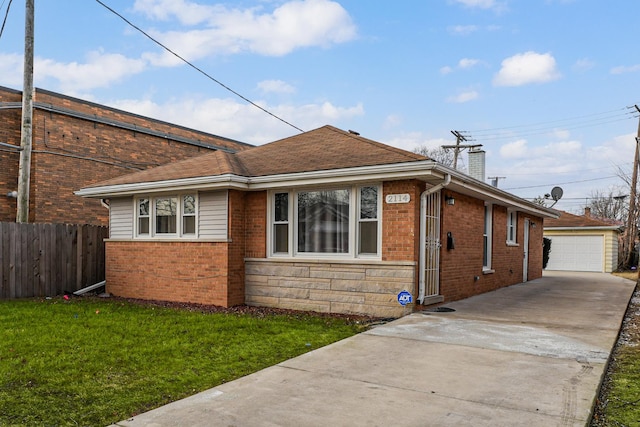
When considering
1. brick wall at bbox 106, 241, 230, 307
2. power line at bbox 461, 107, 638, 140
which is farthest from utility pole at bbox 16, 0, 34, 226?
power line at bbox 461, 107, 638, 140

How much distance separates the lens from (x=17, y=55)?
12984mm

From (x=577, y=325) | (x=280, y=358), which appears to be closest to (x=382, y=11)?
(x=577, y=325)

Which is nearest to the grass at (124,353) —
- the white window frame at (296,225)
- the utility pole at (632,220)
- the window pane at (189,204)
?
the white window frame at (296,225)

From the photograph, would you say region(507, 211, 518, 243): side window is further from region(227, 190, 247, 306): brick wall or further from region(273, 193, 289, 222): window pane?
region(227, 190, 247, 306): brick wall

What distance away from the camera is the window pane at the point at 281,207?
10.2 m

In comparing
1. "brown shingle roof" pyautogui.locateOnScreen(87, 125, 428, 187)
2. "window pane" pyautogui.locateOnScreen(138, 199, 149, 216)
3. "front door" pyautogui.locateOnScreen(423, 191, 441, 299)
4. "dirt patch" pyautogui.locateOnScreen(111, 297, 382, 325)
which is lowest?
"dirt patch" pyautogui.locateOnScreen(111, 297, 382, 325)

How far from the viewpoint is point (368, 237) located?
916 cm

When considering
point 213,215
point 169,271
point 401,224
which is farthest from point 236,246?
point 401,224

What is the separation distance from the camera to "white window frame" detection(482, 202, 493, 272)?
1318 cm

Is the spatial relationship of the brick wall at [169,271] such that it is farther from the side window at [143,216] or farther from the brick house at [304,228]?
the side window at [143,216]

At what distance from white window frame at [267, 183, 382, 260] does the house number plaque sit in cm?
18

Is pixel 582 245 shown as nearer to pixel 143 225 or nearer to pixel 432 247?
pixel 432 247

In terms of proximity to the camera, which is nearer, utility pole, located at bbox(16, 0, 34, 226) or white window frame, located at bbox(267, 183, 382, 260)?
white window frame, located at bbox(267, 183, 382, 260)

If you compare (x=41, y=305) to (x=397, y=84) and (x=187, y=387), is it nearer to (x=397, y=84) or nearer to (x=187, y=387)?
(x=187, y=387)
